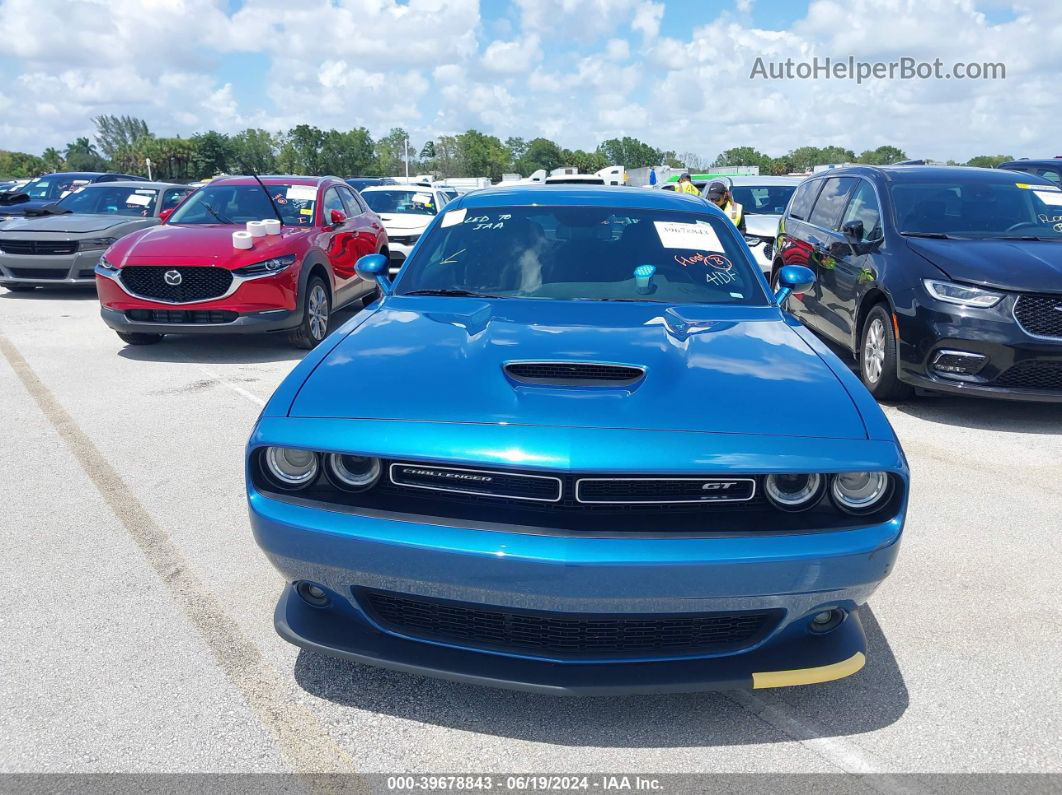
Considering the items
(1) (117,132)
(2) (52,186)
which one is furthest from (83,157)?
(2) (52,186)

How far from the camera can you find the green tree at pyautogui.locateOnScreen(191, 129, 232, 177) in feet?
357

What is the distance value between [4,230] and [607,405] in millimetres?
11115

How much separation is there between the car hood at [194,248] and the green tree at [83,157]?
129834 millimetres

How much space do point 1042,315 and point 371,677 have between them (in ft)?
16.1

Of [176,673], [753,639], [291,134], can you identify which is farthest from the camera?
[291,134]

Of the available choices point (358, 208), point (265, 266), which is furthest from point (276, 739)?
point (358, 208)

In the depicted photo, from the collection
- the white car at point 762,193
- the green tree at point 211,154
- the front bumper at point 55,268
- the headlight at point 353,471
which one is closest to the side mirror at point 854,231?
the headlight at point 353,471

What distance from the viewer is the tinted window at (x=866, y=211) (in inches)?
270

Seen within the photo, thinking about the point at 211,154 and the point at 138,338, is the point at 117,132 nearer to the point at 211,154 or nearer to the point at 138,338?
the point at 211,154

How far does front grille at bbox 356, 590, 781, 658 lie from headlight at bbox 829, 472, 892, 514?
1.20 ft

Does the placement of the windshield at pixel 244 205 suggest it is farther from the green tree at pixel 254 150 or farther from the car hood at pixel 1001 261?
the green tree at pixel 254 150

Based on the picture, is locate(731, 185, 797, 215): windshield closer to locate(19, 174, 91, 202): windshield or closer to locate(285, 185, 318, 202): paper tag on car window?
locate(285, 185, 318, 202): paper tag on car window

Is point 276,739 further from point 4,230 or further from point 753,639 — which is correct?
point 4,230

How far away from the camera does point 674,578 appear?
2.23m
